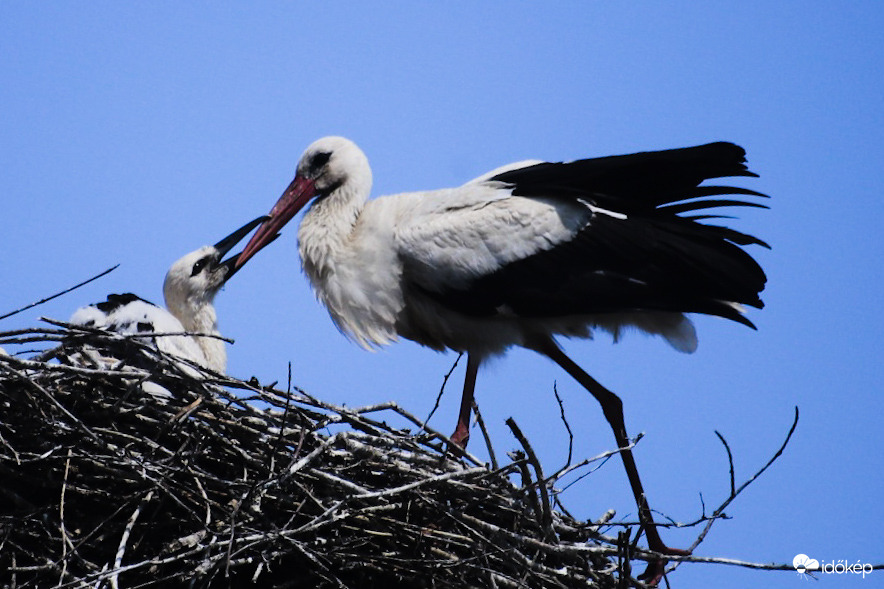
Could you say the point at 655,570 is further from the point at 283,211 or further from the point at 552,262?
the point at 283,211

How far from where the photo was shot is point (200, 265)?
248 inches

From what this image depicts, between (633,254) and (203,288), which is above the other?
(633,254)

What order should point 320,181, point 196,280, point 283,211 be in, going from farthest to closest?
point 196,280
point 283,211
point 320,181

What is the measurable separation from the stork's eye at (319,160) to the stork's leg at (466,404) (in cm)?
107

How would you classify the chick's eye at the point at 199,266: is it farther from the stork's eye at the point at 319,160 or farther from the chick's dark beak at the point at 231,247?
the stork's eye at the point at 319,160

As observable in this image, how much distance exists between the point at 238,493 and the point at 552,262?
5.72ft

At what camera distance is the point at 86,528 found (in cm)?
418

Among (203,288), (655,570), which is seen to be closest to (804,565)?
(655,570)

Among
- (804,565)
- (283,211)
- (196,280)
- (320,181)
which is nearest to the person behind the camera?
(804,565)

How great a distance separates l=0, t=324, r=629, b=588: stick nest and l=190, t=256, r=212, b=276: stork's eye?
6.42 ft

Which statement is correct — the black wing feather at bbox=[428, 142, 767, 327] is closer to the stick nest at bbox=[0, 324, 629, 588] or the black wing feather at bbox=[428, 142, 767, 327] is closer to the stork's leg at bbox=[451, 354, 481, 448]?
the stork's leg at bbox=[451, 354, 481, 448]

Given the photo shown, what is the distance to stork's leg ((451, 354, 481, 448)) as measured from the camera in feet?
17.4

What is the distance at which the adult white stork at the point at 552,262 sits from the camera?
527cm

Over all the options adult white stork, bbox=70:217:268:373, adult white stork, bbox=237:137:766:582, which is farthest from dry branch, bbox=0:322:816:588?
adult white stork, bbox=70:217:268:373
